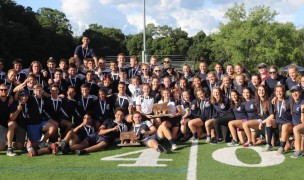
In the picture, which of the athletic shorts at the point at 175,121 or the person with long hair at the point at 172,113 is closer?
the person with long hair at the point at 172,113

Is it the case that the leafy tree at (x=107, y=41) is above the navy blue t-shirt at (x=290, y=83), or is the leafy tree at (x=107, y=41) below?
→ above

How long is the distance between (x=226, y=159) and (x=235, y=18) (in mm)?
53158

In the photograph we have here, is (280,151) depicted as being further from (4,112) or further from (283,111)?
(4,112)

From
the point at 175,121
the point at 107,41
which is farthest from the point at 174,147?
the point at 107,41

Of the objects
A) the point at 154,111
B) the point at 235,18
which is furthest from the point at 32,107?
the point at 235,18

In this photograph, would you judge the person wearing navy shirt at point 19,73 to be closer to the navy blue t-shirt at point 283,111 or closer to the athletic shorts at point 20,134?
the athletic shorts at point 20,134

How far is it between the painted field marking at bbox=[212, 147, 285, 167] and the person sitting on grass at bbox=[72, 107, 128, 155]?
7.15 feet

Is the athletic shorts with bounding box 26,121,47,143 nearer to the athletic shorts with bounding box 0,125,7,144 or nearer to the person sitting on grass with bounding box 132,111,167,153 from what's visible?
the athletic shorts with bounding box 0,125,7,144

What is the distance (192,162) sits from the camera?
7.12m

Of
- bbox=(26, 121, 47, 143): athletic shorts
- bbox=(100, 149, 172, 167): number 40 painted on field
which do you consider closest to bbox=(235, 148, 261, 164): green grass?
bbox=(100, 149, 172, 167): number 40 painted on field

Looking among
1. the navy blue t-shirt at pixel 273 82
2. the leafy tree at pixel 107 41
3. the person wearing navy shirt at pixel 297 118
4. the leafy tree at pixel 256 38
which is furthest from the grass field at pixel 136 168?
the leafy tree at pixel 107 41

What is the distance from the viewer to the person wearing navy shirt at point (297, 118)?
24.1ft

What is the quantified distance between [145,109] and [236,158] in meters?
2.67

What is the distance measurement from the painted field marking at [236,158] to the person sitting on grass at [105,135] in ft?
7.15
